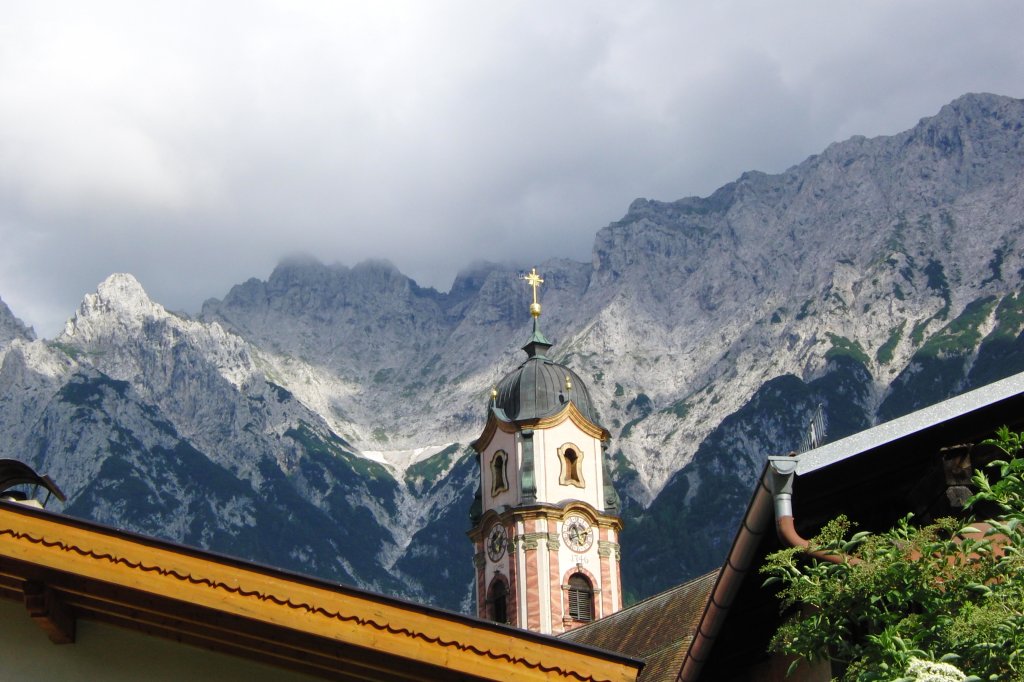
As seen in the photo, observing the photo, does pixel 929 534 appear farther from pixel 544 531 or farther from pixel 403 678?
pixel 544 531

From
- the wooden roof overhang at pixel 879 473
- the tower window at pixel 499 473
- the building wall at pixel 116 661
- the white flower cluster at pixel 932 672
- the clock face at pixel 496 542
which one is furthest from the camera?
the tower window at pixel 499 473

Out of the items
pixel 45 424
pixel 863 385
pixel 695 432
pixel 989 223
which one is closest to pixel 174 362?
pixel 45 424

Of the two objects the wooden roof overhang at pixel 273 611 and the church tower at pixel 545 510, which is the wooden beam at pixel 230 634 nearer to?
the wooden roof overhang at pixel 273 611

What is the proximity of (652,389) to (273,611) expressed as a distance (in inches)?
7251

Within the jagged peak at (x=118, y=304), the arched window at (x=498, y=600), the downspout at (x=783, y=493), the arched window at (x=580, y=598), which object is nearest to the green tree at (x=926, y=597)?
the downspout at (x=783, y=493)

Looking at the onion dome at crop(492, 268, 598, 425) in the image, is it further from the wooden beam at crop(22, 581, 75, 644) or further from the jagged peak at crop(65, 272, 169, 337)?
the jagged peak at crop(65, 272, 169, 337)

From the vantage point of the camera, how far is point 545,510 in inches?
1874

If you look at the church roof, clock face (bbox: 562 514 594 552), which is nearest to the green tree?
the church roof

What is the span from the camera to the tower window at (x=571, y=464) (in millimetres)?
48944

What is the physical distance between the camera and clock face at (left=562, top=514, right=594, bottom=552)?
1875 inches

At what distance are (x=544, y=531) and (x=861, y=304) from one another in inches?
5464

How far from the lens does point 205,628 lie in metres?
7.92

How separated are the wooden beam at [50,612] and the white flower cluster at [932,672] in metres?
4.69

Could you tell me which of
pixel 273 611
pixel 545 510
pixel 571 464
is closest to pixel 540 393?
pixel 571 464
